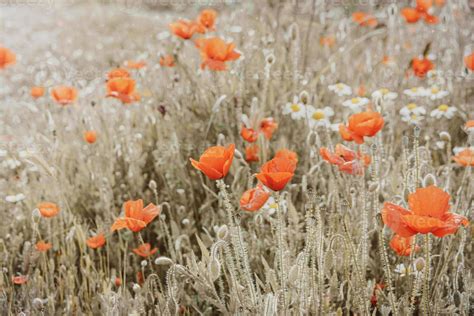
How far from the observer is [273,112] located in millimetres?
2963

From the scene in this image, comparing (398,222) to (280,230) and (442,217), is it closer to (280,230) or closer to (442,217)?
(442,217)

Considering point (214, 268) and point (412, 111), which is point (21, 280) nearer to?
point (214, 268)

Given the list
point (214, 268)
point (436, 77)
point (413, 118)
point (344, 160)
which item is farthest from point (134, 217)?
point (436, 77)

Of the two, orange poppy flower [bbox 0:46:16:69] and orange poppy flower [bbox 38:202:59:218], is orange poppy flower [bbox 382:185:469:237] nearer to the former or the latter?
orange poppy flower [bbox 38:202:59:218]

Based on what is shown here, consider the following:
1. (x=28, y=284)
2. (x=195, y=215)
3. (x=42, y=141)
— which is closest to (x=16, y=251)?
(x=28, y=284)

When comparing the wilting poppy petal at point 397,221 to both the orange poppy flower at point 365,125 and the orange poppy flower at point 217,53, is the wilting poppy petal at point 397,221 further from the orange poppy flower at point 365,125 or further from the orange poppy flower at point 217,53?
the orange poppy flower at point 217,53

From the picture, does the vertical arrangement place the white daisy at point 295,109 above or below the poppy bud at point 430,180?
below

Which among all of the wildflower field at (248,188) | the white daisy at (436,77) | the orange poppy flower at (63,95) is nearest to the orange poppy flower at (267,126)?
the wildflower field at (248,188)

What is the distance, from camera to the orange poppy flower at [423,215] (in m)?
1.31

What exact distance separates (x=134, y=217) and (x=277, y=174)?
0.45 meters

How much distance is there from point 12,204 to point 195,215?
28.5 inches

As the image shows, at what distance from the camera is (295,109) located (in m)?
2.66

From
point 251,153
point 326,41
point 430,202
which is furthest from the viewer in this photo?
point 326,41

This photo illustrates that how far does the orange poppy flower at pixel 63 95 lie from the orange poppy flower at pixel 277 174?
1.44 m
